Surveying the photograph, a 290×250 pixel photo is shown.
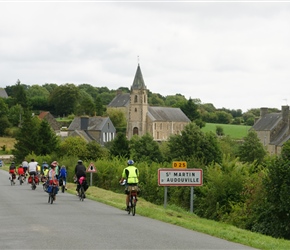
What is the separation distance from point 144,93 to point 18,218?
154 metres

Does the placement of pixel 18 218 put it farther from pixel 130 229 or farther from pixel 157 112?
pixel 157 112

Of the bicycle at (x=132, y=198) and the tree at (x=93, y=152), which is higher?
the tree at (x=93, y=152)

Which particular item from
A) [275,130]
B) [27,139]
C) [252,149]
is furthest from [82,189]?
[275,130]

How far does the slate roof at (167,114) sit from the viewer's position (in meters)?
179

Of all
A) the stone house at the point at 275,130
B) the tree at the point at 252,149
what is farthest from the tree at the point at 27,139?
the stone house at the point at 275,130

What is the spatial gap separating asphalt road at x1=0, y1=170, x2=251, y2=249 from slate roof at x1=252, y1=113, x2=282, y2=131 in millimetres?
101372

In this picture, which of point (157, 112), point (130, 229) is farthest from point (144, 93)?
point (130, 229)

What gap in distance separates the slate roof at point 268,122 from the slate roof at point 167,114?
53.3 metres

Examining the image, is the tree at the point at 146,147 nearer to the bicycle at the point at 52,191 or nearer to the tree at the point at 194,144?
the tree at the point at 194,144

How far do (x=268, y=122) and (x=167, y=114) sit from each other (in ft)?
201

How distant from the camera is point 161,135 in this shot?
181125 mm

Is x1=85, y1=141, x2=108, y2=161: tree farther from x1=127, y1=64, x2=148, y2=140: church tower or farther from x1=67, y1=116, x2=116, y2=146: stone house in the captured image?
x1=127, y1=64, x2=148, y2=140: church tower

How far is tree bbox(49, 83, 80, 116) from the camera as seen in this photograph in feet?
581

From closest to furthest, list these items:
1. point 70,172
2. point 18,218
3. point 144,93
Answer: point 18,218, point 70,172, point 144,93
